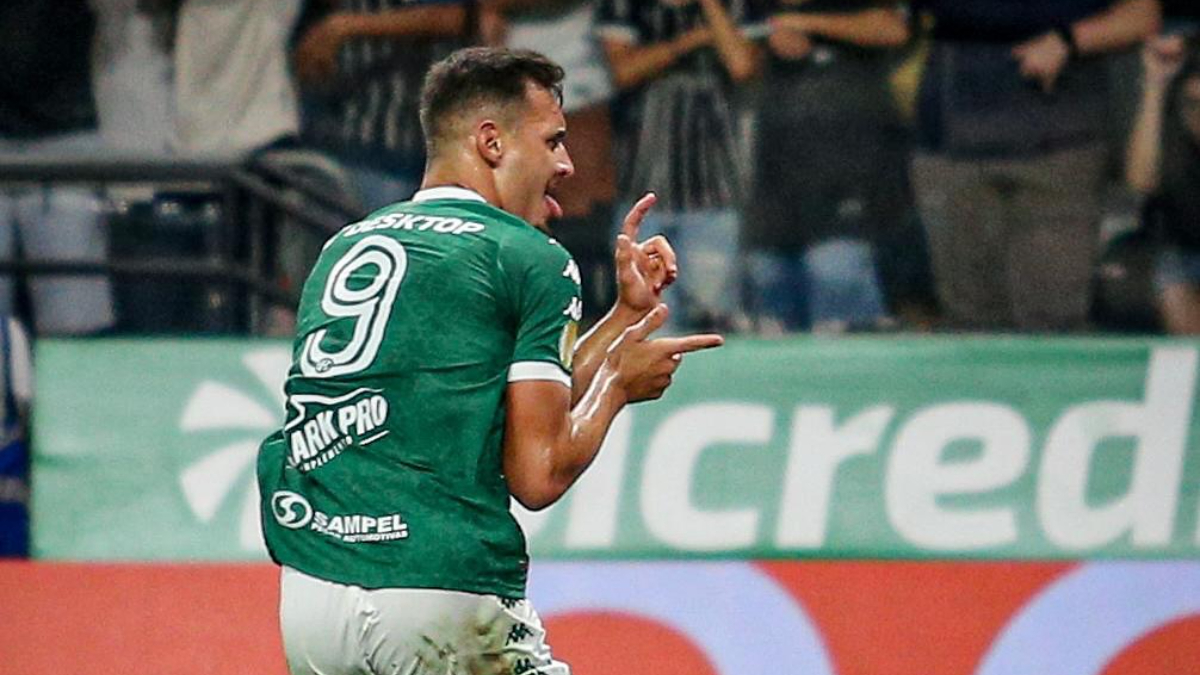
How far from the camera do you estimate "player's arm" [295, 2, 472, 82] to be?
23.6ft

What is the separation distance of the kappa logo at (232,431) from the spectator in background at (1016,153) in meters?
2.22

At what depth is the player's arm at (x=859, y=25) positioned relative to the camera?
714 centimetres

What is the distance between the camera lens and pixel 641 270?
12.4ft

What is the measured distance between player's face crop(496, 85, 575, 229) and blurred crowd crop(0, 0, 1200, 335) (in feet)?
10.3

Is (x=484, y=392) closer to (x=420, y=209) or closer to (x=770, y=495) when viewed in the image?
(x=420, y=209)

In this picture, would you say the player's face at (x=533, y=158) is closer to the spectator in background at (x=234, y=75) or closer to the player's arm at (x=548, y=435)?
the player's arm at (x=548, y=435)

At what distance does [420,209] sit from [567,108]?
347cm

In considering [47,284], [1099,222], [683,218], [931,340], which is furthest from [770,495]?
[47,284]

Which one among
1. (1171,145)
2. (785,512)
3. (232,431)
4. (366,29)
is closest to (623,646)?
(785,512)

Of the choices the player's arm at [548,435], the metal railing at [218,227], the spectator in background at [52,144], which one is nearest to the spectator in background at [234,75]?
the metal railing at [218,227]

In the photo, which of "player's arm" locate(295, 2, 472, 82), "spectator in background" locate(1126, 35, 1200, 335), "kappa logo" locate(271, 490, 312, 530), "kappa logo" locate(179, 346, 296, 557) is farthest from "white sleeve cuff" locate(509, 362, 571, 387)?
"spectator in background" locate(1126, 35, 1200, 335)

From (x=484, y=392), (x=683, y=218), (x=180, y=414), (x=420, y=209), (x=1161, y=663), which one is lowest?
(x=1161, y=663)

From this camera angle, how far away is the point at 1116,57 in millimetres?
7137

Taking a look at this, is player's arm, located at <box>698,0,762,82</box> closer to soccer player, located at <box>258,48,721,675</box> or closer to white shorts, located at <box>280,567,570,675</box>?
soccer player, located at <box>258,48,721,675</box>
